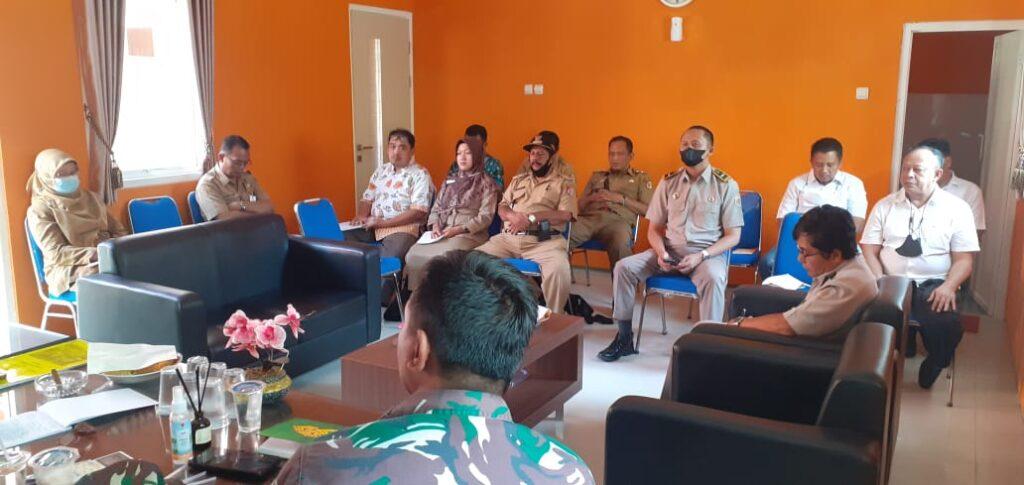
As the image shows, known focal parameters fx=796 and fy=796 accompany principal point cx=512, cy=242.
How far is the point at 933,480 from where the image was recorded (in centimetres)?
312

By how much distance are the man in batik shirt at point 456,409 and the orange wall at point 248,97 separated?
396cm

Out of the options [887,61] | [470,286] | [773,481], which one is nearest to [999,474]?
[773,481]

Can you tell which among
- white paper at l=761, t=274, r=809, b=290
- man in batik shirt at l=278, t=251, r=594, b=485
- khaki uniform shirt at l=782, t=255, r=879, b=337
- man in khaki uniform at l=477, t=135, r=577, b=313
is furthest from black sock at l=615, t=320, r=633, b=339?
man in batik shirt at l=278, t=251, r=594, b=485

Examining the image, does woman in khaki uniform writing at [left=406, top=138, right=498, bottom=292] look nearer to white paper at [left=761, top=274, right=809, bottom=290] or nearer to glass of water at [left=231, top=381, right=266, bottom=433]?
white paper at [left=761, top=274, right=809, bottom=290]

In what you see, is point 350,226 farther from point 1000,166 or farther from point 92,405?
point 1000,166

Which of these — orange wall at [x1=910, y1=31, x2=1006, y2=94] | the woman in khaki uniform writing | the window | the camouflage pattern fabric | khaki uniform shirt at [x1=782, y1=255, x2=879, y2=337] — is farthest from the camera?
orange wall at [x1=910, y1=31, x2=1006, y2=94]

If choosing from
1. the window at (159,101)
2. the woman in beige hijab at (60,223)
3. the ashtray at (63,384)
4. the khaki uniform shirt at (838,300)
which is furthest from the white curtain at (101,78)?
the khaki uniform shirt at (838,300)

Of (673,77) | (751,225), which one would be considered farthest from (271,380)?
(673,77)

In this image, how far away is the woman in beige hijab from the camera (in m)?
4.21

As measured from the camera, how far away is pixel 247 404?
199 centimetres

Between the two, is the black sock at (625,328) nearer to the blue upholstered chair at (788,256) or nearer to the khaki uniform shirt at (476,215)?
the blue upholstered chair at (788,256)

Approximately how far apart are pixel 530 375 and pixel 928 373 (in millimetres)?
2129

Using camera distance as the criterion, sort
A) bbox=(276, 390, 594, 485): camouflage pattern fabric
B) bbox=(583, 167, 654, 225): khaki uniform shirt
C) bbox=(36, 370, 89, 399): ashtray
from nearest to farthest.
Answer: bbox=(276, 390, 594, 485): camouflage pattern fabric
bbox=(36, 370, 89, 399): ashtray
bbox=(583, 167, 654, 225): khaki uniform shirt

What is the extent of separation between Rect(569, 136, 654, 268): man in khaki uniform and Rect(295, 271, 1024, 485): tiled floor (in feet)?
2.92
